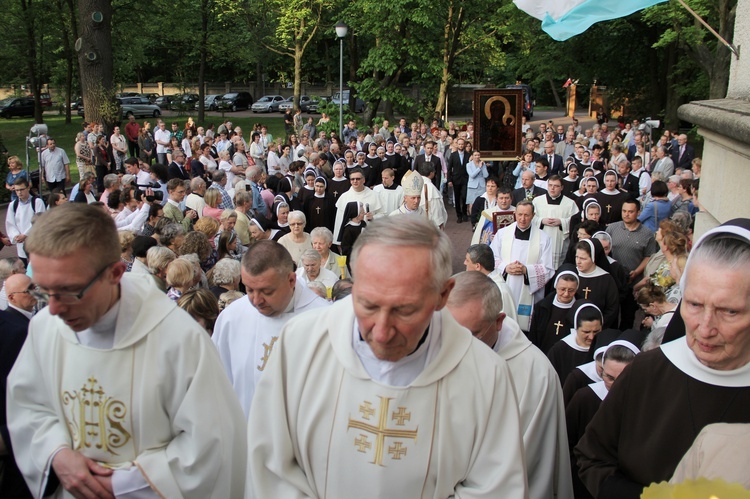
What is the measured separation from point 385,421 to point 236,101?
49.1m

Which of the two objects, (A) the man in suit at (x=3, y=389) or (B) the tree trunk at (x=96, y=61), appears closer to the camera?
(A) the man in suit at (x=3, y=389)

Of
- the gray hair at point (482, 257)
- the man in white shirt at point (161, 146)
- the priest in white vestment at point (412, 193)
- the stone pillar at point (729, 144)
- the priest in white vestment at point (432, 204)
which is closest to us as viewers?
the stone pillar at point (729, 144)

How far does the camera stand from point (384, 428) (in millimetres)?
2396

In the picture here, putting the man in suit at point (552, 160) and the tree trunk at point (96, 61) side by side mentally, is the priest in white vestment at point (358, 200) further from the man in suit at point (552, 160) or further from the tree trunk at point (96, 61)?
the tree trunk at point (96, 61)

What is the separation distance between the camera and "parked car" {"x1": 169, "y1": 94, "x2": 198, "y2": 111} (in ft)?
144

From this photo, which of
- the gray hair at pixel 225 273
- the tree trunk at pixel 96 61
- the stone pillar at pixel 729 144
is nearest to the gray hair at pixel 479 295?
the stone pillar at pixel 729 144

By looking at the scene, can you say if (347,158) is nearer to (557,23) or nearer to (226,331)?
(557,23)

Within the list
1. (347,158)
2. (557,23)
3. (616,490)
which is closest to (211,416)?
(616,490)

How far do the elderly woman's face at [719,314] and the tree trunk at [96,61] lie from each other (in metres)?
20.7

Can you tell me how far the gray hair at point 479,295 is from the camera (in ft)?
11.8

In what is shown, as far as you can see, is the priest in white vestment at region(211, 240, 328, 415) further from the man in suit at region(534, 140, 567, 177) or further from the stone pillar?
the man in suit at region(534, 140, 567, 177)

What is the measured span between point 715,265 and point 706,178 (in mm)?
3944

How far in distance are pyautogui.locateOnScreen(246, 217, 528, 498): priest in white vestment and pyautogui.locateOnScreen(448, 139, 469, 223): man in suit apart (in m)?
14.5

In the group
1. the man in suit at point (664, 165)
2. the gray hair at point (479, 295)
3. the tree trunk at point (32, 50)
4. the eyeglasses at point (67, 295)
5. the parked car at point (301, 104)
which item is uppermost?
the tree trunk at point (32, 50)
